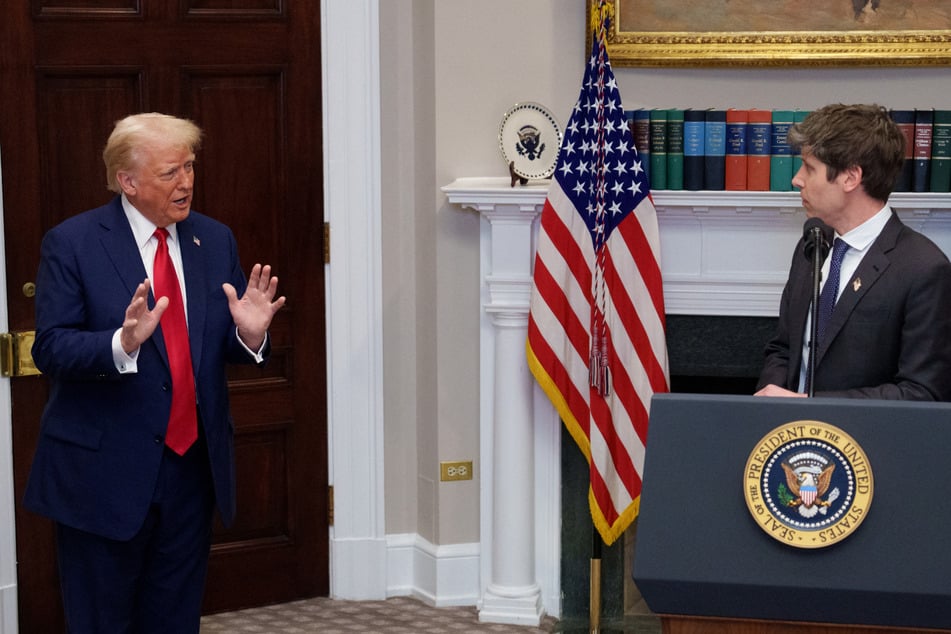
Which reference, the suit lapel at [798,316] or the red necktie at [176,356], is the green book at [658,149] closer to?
the suit lapel at [798,316]

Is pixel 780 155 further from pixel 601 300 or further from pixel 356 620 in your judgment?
pixel 356 620

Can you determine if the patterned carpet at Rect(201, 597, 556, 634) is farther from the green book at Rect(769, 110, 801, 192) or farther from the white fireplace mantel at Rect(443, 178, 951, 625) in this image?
the green book at Rect(769, 110, 801, 192)

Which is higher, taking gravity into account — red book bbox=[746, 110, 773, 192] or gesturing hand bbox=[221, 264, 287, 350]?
red book bbox=[746, 110, 773, 192]

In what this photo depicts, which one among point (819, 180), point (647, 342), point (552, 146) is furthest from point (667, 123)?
point (819, 180)

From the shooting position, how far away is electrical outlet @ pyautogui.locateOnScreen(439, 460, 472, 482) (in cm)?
445

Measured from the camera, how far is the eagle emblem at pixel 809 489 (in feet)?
6.13

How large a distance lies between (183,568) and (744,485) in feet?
5.38

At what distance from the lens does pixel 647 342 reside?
399 cm

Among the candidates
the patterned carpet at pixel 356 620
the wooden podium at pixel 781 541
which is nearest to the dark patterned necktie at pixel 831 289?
the wooden podium at pixel 781 541

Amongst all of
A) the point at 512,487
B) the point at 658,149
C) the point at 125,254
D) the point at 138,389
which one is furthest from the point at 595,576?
the point at 125,254

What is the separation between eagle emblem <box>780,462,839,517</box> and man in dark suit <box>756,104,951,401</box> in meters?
0.75

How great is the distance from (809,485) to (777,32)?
2.59m

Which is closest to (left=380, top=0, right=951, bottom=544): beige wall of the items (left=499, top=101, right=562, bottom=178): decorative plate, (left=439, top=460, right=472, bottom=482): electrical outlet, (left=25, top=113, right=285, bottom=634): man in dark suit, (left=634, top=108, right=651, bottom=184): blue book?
(left=439, top=460, right=472, bottom=482): electrical outlet

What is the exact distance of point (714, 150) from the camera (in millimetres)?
3953
